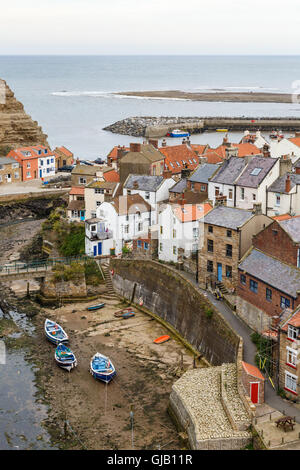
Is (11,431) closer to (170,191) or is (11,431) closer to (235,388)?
(235,388)

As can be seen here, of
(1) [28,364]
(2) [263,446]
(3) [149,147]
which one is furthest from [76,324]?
(3) [149,147]

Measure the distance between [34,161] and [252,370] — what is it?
65.0m

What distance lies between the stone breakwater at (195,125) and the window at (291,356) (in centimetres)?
12434

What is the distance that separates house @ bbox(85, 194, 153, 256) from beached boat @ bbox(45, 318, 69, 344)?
12.9 meters

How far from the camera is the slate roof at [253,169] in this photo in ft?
172

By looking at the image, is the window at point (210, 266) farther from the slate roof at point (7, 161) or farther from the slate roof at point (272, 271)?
the slate roof at point (7, 161)

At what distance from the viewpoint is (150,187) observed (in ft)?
200

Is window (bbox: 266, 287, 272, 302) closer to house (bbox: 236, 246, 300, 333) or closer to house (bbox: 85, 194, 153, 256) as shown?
house (bbox: 236, 246, 300, 333)

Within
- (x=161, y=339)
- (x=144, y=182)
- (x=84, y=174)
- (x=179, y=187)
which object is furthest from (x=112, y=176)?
(x=161, y=339)

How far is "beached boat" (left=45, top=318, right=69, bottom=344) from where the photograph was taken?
1742 inches

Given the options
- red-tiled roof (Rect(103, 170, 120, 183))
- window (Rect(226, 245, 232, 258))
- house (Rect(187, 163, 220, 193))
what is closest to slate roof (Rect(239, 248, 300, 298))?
window (Rect(226, 245, 232, 258))

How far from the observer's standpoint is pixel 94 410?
36312mm

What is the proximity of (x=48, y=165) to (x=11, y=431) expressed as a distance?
63.7 metres

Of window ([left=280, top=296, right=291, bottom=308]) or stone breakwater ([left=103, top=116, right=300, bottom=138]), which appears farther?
stone breakwater ([left=103, top=116, right=300, bottom=138])
